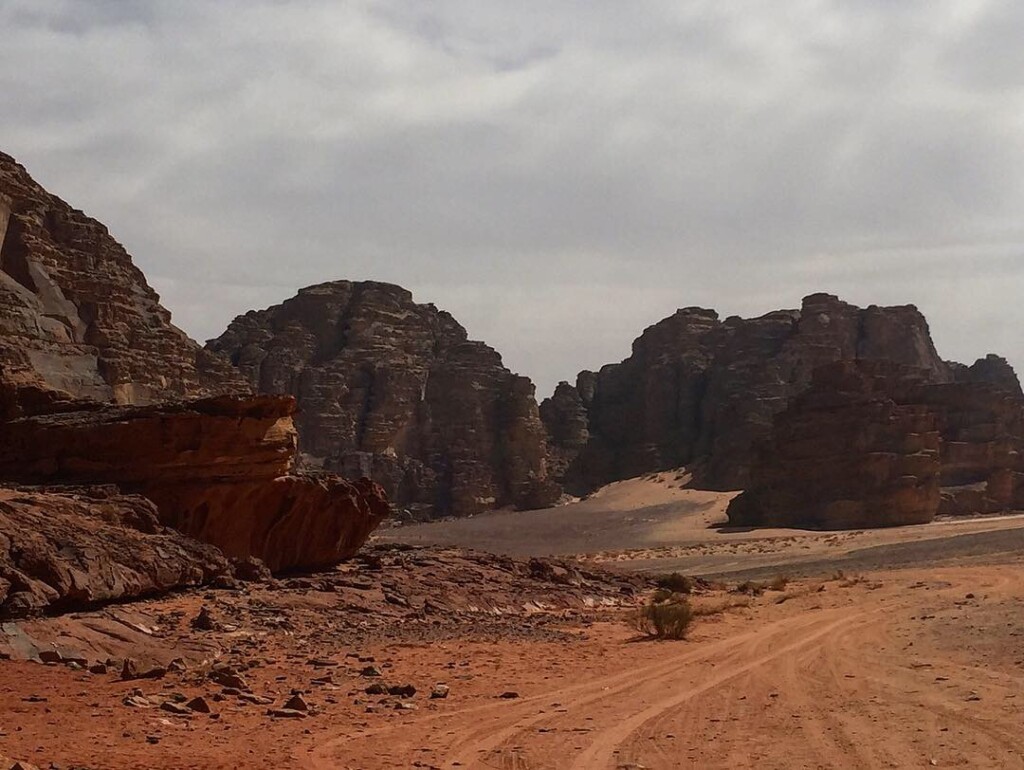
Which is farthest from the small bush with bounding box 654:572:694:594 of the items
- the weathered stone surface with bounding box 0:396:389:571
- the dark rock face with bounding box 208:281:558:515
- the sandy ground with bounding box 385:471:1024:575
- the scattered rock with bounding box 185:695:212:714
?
the dark rock face with bounding box 208:281:558:515

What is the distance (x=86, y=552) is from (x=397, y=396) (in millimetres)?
81141

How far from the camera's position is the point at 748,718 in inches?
Result: 334

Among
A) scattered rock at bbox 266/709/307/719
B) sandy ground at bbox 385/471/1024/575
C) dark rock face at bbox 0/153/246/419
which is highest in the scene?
dark rock face at bbox 0/153/246/419

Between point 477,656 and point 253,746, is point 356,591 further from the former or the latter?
point 253,746

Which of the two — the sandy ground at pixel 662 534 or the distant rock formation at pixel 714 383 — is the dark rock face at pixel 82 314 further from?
the distant rock formation at pixel 714 383

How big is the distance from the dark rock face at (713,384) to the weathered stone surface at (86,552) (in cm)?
7637

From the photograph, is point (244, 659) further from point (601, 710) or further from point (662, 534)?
point (662, 534)

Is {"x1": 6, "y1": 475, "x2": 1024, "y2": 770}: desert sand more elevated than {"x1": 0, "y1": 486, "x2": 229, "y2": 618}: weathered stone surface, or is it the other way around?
{"x1": 0, "y1": 486, "x2": 229, "y2": 618}: weathered stone surface

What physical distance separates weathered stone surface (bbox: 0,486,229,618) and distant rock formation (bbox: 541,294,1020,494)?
76.4 metres

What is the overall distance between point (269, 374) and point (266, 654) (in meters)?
79.0

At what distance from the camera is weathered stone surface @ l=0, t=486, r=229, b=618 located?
10.9 metres

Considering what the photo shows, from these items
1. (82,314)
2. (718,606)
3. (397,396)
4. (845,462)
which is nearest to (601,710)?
(718,606)

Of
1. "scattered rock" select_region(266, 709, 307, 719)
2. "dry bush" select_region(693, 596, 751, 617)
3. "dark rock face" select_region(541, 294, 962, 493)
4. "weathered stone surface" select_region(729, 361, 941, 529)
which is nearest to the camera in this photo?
"scattered rock" select_region(266, 709, 307, 719)

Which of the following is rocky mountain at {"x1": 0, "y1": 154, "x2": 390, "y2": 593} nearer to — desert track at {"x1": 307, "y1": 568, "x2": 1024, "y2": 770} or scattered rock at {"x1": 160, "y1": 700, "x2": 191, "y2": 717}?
scattered rock at {"x1": 160, "y1": 700, "x2": 191, "y2": 717}
